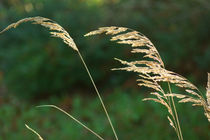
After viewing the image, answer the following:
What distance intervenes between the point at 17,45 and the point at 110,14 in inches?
73.7

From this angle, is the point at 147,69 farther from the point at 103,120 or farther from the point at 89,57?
the point at 89,57

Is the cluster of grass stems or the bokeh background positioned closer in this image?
the cluster of grass stems

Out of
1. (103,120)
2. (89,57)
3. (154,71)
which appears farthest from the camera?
(89,57)

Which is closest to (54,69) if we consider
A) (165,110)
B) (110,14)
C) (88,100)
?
(88,100)

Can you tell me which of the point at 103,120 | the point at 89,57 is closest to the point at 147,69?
the point at 103,120

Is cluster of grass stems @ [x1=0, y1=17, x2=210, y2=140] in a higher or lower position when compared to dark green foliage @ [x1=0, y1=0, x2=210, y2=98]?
higher

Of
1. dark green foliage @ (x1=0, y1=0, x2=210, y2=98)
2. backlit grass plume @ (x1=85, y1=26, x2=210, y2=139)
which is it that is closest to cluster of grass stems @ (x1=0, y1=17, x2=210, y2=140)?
backlit grass plume @ (x1=85, y1=26, x2=210, y2=139)

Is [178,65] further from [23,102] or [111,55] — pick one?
[23,102]

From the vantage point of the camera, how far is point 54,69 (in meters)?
6.32

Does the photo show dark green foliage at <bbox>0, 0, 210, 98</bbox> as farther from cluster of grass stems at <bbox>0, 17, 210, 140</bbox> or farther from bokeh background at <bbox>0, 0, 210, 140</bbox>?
cluster of grass stems at <bbox>0, 17, 210, 140</bbox>

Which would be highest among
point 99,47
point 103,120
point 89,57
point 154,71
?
point 154,71

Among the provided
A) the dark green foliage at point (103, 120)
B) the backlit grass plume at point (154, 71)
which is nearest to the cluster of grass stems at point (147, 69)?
the backlit grass plume at point (154, 71)

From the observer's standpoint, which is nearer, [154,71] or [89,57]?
[154,71]

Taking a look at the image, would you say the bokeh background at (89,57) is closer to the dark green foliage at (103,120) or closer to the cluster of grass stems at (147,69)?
the dark green foliage at (103,120)
